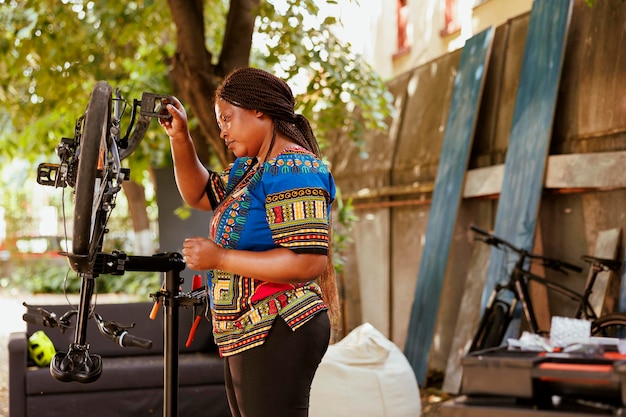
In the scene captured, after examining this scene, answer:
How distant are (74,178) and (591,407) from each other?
4.04 feet

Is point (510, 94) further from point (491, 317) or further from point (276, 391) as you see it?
→ point (276, 391)

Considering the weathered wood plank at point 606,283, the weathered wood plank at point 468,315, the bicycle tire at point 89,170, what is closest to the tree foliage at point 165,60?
the weathered wood plank at point 468,315

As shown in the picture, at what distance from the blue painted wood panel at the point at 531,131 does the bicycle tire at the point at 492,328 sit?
0.28 metres

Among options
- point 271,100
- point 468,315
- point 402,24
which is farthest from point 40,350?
point 402,24

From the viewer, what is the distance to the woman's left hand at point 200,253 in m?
1.96

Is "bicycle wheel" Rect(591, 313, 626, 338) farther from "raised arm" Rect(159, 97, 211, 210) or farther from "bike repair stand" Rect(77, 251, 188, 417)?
"bike repair stand" Rect(77, 251, 188, 417)

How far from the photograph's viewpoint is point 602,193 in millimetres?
5707

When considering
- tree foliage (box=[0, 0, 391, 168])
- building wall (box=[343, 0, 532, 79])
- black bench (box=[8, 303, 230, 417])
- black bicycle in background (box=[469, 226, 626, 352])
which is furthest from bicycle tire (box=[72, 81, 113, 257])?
building wall (box=[343, 0, 532, 79])

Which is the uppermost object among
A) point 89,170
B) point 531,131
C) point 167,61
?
point 167,61

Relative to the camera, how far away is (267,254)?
2.01 meters

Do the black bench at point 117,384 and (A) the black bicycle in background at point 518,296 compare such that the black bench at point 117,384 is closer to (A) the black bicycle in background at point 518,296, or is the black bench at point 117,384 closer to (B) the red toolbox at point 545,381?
(A) the black bicycle in background at point 518,296

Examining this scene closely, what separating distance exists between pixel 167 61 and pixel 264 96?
207 inches

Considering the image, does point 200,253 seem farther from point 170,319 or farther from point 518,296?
point 518,296

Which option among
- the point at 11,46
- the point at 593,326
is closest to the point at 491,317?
the point at 593,326
